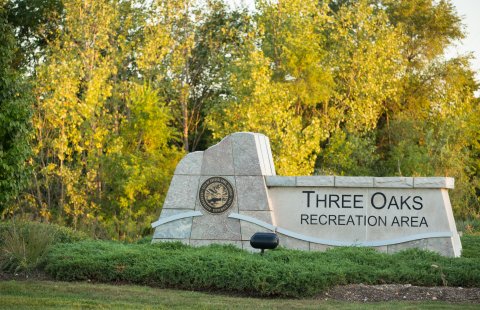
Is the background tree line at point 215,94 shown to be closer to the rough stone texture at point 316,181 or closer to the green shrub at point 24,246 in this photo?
the green shrub at point 24,246

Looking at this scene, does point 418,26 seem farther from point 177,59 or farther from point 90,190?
point 90,190

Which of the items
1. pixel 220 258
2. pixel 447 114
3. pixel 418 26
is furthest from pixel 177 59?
pixel 220 258

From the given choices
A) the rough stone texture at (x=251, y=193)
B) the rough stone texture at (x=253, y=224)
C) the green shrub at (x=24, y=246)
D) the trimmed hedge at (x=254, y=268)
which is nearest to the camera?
the trimmed hedge at (x=254, y=268)

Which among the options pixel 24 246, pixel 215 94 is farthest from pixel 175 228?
pixel 215 94

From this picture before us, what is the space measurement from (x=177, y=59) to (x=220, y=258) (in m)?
17.5

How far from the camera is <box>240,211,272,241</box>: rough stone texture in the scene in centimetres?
1623

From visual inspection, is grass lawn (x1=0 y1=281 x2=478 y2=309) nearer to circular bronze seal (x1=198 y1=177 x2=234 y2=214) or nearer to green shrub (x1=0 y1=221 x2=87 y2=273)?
green shrub (x1=0 y1=221 x2=87 y2=273)

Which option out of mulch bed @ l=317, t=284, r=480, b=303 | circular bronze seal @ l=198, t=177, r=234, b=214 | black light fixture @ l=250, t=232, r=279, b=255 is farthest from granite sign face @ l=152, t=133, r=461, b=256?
mulch bed @ l=317, t=284, r=480, b=303

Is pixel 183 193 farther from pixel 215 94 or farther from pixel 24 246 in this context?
pixel 215 94

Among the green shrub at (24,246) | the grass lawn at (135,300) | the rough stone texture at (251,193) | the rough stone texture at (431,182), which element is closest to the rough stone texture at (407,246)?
the rough stone texture at (431,182)

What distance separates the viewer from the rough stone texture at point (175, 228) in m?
16.5

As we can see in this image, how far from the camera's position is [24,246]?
45.1 ft

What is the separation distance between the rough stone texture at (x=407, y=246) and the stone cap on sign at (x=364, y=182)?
101 centimetres

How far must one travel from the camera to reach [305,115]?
3331cm
